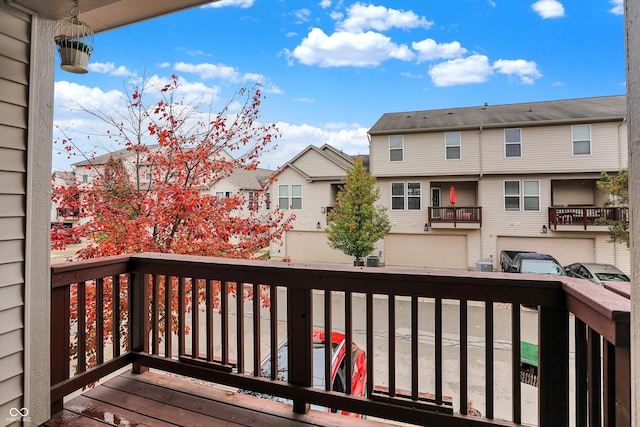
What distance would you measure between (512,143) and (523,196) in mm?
1699

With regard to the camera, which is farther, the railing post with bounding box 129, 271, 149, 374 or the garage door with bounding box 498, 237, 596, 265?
the garage door with bounding box 498, 237, 596, 265

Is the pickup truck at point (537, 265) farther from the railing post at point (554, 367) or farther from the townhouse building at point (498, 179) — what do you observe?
the railing post at point (554, 367)

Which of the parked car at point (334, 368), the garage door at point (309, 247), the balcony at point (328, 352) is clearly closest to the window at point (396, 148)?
the garage door at point (309, 247)

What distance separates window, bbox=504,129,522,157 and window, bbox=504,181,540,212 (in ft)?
3.00

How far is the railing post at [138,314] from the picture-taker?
220cm

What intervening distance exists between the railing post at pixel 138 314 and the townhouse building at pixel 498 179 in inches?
400

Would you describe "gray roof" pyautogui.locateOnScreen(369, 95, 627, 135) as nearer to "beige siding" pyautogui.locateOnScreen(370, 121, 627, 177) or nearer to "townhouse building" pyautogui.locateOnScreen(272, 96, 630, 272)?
"townhouse building" pyautogui.locateOnScreen(272, 96, 630, 272)

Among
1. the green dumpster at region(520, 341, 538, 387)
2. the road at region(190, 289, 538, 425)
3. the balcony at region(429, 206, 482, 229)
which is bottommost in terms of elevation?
the road at region(190, 289, 538, 425)

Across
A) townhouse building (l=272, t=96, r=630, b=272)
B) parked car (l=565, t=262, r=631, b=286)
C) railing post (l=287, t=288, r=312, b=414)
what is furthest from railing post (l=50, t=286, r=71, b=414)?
townhouse building (l=272, t=96, r=630, b=272)

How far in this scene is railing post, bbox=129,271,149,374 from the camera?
2.20 m

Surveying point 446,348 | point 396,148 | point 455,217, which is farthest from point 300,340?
point 396,148

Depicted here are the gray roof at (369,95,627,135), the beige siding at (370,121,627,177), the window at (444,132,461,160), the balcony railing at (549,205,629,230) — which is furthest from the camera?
the window at (444,132,461,160)

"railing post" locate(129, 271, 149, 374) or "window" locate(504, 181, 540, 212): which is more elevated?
"window" locate(504, 181, 540, 212)

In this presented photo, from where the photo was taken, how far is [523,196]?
418 inches
